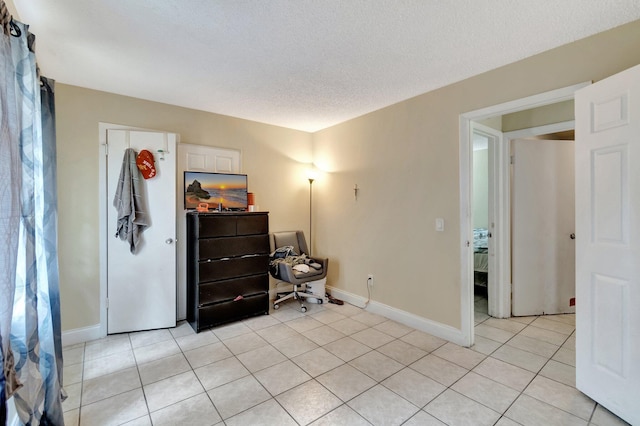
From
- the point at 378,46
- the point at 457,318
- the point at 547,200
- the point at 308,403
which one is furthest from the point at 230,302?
the point at 547,200

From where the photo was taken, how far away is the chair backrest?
400 cm

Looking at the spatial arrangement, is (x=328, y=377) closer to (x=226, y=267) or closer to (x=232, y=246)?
(x=226, y=267)

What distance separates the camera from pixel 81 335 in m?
2.82

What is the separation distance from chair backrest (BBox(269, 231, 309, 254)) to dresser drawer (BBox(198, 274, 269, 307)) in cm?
62

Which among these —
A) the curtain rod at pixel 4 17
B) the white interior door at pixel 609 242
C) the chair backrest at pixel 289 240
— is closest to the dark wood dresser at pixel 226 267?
the chair backrest at pixel 289 240

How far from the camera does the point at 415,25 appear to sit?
1.86 metres

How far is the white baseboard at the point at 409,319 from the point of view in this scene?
2.77 m

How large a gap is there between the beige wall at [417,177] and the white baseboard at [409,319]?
2.4 inches

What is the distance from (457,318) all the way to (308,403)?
167cm

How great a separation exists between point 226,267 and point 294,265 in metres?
0.89

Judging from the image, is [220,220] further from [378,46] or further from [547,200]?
[547,200]

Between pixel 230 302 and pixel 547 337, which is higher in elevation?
pixel 230 302

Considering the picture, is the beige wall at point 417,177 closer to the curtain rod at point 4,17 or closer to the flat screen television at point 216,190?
the flat screen television at point 216,190

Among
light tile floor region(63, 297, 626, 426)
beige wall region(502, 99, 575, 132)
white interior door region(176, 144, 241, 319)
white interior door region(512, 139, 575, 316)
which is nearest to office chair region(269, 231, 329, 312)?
light tile floor region(63, 297, 626, 426)
